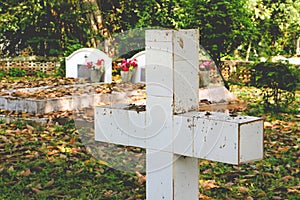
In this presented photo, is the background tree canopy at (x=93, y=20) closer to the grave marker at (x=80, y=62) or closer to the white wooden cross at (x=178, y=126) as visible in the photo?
the grave marker at (x=80, y=62)

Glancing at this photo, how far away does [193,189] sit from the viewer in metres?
Answer: 2.75

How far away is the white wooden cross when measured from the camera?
241 cm

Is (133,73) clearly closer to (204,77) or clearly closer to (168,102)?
(204,77)

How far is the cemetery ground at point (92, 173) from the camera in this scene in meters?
4.73

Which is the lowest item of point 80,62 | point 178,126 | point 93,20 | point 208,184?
point 208,184

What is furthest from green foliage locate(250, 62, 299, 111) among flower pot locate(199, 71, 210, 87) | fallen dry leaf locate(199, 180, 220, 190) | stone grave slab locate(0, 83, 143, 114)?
flower pot locate(199, 71, 210, 87)

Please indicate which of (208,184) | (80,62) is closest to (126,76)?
(80,62)

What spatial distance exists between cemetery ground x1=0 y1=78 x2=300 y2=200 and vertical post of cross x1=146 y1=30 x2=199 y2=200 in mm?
1228

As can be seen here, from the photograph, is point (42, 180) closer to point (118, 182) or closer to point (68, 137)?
point (118, 182)

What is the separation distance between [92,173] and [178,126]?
287cm

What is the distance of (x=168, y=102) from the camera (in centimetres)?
258

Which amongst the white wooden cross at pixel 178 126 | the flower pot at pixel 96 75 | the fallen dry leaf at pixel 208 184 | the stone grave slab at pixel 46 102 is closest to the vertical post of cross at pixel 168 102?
the white wooden cross at pixel 178 126

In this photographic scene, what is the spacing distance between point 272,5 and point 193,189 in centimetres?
1561

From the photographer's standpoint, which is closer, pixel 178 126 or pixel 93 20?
pixel 178 126
